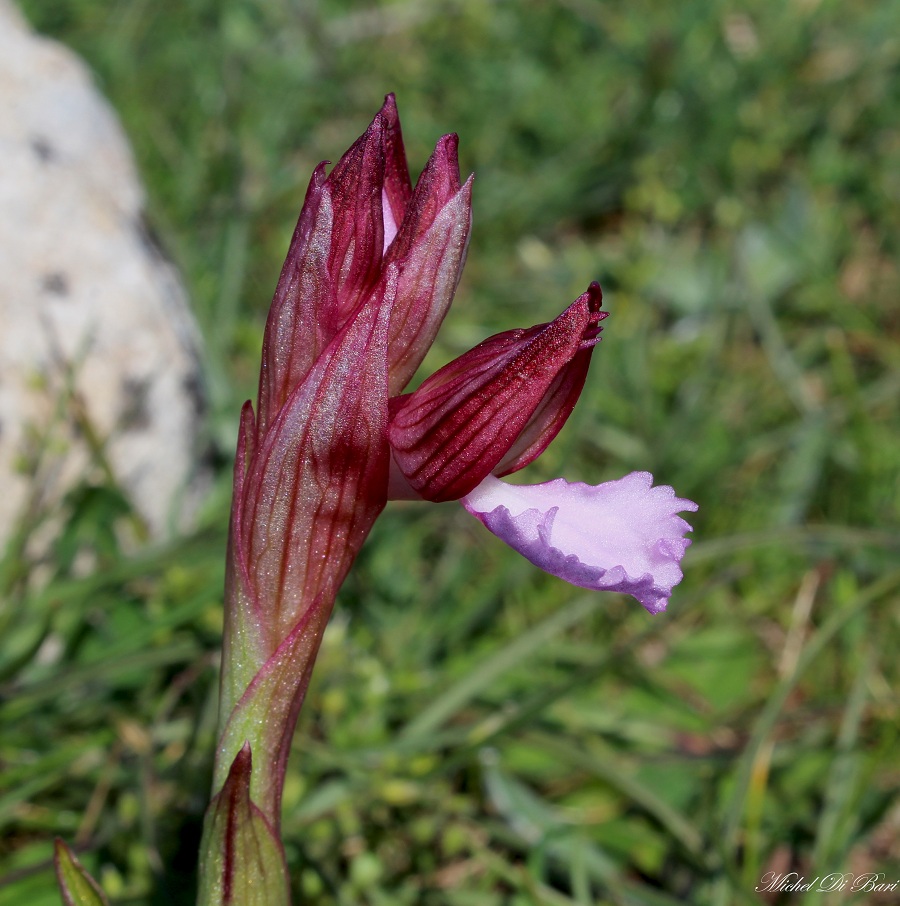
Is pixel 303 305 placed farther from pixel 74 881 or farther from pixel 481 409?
pixel 74 881

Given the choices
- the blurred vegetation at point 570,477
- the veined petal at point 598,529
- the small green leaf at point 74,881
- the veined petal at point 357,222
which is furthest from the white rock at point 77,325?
the veined petal at point 598,529

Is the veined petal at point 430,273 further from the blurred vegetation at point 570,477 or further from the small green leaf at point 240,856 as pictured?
the blurred vegetation at point 570,477

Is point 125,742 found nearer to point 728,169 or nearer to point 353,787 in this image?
point 353,787

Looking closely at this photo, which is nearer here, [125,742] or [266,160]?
[125,742]

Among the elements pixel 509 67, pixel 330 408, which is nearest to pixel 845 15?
pixel 509 67

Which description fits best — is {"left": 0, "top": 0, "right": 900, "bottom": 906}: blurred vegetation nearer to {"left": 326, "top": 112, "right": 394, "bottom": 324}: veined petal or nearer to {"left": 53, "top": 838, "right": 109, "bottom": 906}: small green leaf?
{"left": 53, "top": 838, "right": 109, "bottom": 906}: small green leaf

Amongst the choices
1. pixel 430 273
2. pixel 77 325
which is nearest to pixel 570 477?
pixel 77 325
